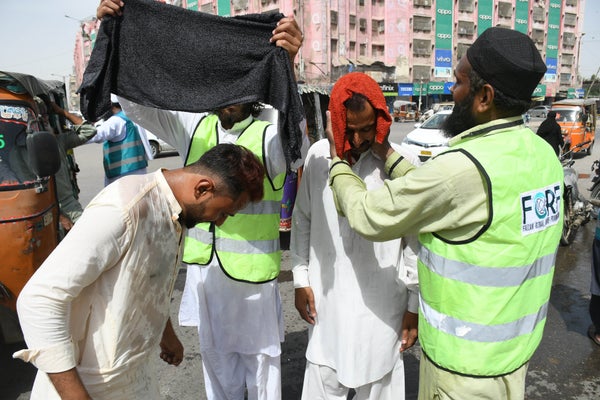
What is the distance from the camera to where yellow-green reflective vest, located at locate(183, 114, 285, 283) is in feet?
7.96

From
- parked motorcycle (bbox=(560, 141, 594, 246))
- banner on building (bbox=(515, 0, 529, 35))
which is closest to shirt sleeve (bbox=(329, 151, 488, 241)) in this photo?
parked motorcycle (bbox=(560, 141, 594, 246))

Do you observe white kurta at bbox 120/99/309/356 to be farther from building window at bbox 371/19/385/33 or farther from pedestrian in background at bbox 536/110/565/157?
building window at bbox 371/19/385/33

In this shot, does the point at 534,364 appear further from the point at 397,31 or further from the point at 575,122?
the point at 397,31

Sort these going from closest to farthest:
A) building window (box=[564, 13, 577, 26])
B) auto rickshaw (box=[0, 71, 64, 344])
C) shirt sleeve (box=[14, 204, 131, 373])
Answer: shirt sleeve (box=[14, 204, 131, 373])
auto rickshaw (box=[0, 71, 64, 344])
building window (box=[564, 13, 577, 26])

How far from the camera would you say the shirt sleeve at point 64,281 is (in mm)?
1362

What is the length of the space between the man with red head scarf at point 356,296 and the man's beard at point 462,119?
372 mm

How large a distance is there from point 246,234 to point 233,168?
0.82 m

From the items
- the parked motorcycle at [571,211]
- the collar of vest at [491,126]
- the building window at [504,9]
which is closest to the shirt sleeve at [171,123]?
the collar of vest at [491,126]

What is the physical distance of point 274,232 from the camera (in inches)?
98.0

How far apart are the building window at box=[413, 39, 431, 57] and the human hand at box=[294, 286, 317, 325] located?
166 ft

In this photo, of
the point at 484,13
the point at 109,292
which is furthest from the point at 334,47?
the point at 109,292

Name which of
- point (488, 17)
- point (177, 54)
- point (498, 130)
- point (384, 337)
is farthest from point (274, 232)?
point (488, 17)

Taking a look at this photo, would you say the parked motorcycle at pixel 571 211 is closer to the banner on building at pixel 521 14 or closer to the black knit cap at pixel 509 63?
the black knit cap at pixel 509 63

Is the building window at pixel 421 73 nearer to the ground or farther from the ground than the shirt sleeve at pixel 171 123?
farther from the ground
